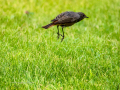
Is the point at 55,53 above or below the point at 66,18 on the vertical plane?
below

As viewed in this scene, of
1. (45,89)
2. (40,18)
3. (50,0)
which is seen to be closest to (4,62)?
(45,89)

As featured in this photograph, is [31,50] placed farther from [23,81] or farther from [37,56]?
[23,81]

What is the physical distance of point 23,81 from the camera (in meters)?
3.40

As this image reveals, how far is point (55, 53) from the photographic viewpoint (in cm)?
442

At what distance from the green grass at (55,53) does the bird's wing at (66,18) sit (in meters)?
0.61

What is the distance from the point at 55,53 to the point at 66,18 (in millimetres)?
811

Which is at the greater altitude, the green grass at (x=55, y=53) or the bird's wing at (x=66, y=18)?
the bird's wing at (x=66, y=18)

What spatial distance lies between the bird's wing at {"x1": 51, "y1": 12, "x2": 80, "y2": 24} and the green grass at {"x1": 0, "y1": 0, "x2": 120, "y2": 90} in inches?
→ 24.0

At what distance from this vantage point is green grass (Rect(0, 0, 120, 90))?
348cm

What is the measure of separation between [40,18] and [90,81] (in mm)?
3615

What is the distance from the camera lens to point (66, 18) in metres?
4.46

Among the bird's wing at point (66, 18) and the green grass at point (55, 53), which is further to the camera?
the bird's wing at point (66, 18)

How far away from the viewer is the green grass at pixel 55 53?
11.4 feet

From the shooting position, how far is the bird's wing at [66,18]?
14.5ft
